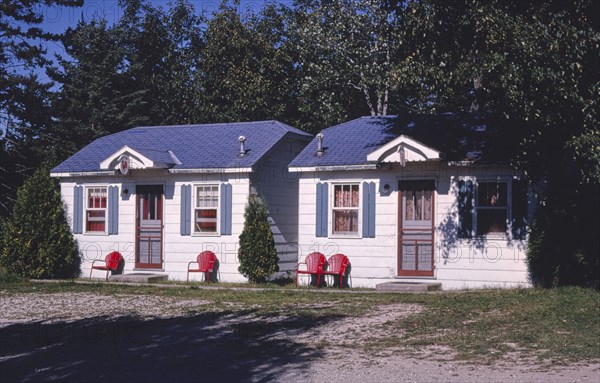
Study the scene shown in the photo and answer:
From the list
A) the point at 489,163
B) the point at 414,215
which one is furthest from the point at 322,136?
the point at 489,163

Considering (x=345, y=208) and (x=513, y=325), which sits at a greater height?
(x=345, y=208)

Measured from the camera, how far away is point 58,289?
19172 millimetres

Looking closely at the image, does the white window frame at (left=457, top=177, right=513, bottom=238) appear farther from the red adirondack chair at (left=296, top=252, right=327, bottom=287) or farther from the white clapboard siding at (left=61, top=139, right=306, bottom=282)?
the white clapboard siding at (left=61, top=139, right=306, bottom=282)

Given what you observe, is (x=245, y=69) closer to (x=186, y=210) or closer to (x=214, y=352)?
(x=186, y=210)

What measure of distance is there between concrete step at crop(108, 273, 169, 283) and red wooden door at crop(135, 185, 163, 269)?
431 millimetres

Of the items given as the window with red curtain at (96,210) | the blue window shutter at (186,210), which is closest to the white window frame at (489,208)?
the blue window shutter at (186,210)

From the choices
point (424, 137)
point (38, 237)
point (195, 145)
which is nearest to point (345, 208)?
point (424, 137)

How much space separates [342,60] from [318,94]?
2638 mm

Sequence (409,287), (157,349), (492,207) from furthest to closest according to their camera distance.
Result: 1. (492,207)
2. (409,287)
3. (157,349)

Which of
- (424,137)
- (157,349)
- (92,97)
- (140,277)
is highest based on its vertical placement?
(92,97)

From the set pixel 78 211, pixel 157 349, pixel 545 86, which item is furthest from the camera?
pixel 78 211

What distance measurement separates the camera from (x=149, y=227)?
22.3 meters

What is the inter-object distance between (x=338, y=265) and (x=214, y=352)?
31.0 feet

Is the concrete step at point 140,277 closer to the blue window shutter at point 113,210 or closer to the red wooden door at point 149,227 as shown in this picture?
the red wooden door at point 149,227
